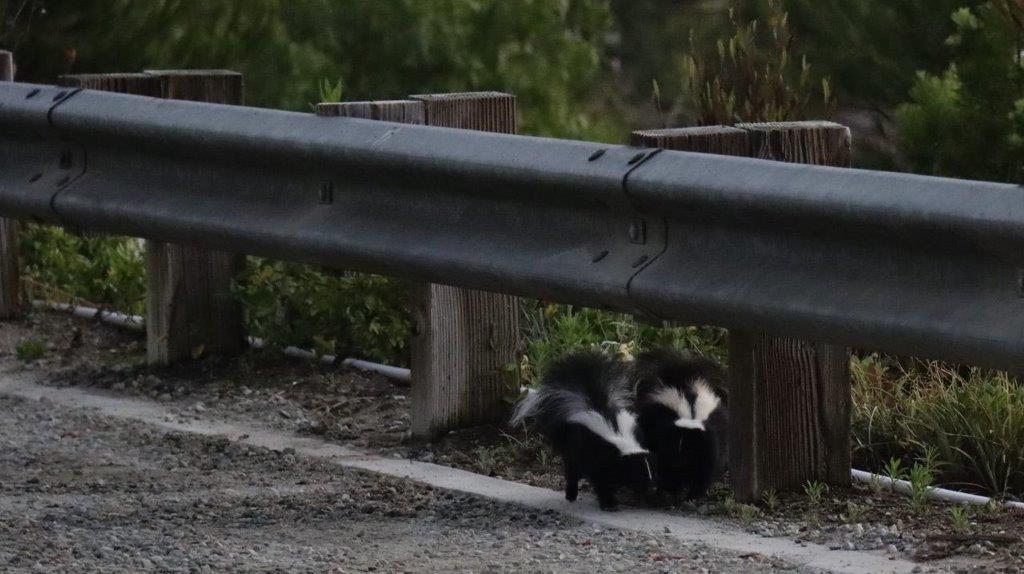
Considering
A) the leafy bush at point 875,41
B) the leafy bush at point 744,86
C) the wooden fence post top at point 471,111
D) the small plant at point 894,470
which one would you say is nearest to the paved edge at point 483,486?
the small plant at point 894,470

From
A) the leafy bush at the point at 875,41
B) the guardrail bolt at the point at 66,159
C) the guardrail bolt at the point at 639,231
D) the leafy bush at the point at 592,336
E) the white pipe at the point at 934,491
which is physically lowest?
the white pipe at the point at 934,491

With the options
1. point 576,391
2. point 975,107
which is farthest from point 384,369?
point 975,107

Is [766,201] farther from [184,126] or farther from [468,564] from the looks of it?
[184,126]

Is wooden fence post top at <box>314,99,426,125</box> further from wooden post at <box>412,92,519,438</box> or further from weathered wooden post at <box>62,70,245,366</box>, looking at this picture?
weathered wooden post at <box>62,70,245,366</box>

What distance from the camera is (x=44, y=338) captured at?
24.6 ft

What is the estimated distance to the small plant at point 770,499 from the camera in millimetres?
4840

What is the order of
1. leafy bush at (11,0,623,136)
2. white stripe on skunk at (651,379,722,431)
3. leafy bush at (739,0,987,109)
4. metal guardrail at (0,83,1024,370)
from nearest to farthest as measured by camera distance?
metal guardrail at (0,83,1024,370) < white stripe on skunk at (651,379,722,431) < leafy bush at (739,0,987,109) < leafy bush at (11,0,623,136)

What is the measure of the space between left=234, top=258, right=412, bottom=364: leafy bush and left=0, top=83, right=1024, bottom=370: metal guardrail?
2.76ft

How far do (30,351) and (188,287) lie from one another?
0.72m

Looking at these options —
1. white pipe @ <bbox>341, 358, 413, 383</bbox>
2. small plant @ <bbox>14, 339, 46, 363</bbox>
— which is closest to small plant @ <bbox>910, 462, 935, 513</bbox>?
white pipe @ <bbox>341, 358, 413, 383</bbox>

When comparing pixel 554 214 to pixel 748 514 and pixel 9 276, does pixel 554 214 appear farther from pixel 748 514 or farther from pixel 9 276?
pixel 9 276

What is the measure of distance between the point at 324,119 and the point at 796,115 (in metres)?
3.46

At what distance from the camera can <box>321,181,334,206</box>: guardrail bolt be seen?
217 inches

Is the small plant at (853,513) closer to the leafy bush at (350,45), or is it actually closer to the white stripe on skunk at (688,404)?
the white stripe on skunk at (688,404)
